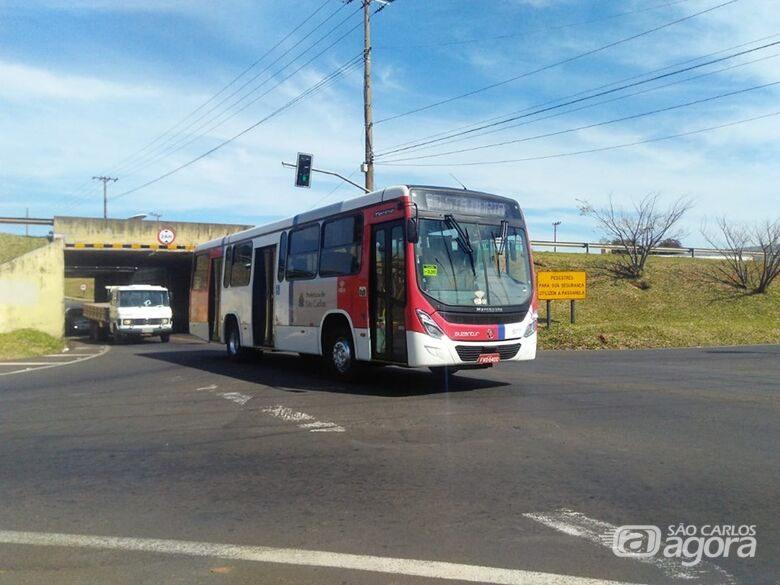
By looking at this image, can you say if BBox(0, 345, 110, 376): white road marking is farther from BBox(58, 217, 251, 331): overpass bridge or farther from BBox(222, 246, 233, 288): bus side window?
BBox(58, 217, 251, 331): overpass bridge

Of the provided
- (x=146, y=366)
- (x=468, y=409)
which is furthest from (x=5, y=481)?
(x=146, y=366)

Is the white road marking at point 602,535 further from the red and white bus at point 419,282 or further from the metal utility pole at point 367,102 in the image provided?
the metal utility pole at point 367,102

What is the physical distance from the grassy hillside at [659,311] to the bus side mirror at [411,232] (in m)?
13.2

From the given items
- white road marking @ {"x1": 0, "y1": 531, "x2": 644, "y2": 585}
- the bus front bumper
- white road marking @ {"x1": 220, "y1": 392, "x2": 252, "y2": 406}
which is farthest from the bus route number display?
white road marking @ {"x1": 0, "y1": 531, "x2": 644, "y2": 585}

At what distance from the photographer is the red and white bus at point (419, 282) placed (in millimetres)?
10680

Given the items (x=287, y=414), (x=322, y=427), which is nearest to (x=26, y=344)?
(x=287, y=414)

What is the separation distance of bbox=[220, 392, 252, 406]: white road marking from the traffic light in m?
14.2

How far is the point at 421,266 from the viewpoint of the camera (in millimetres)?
A: 10719

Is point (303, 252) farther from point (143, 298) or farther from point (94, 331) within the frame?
point (94, 331)

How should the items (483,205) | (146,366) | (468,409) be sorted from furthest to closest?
(146,366) < (483,205) < (468,409)

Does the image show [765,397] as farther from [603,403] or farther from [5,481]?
[5,481]

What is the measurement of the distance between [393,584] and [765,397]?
8816 millimetres

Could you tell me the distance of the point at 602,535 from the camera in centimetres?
498


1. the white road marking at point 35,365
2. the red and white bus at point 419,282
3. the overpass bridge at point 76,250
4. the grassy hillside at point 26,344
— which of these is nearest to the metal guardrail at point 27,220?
the overpass bridge at point 76,250
